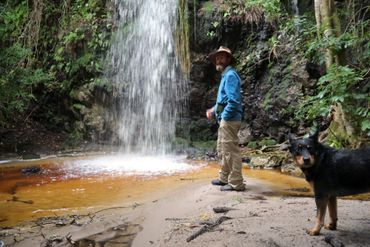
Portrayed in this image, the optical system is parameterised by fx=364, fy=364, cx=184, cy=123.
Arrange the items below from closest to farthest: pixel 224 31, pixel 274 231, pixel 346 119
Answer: pixel 274 231
pixel 346 119
pixel 224 31

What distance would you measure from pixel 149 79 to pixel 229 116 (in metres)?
6.55

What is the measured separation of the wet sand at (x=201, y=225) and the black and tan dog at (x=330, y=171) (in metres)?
0.26

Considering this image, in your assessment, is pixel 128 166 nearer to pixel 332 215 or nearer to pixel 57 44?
pixel 332 215

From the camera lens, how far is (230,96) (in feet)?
16.5

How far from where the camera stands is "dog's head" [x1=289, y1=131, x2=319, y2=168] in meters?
3.23

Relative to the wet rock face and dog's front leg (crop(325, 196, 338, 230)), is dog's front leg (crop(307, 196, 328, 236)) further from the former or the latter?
the wet rock face

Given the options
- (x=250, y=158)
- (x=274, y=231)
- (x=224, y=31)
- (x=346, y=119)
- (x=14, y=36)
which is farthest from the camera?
(x=14, y=36)

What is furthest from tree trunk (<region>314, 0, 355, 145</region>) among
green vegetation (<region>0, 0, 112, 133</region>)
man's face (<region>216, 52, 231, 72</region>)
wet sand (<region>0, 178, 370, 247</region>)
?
green vegetation (<region>0, 0, 112, 133</region>)

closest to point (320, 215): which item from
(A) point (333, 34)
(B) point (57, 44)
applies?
(A) point (333, 34)

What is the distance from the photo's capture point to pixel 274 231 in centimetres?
330

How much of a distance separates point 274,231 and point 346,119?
13.9ft

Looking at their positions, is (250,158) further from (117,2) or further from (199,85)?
(117,2)

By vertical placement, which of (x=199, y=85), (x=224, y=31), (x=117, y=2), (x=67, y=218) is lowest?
(x=67, y=218)

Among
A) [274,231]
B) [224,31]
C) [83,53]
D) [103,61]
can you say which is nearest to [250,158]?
[224,31]
